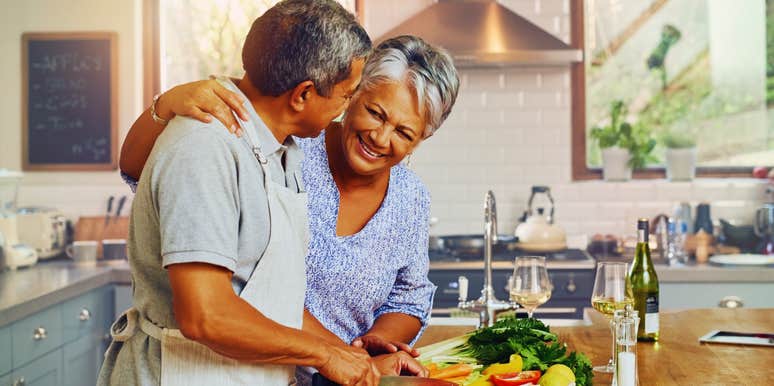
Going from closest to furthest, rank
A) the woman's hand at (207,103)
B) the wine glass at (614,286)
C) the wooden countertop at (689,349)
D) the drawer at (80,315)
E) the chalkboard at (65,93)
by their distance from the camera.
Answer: the woman's hand at (207,103) < the wooden countertop at (689,349) < the wine glass at (614,286) < the drawer at (80,315) < the chalkboard at (65,93)

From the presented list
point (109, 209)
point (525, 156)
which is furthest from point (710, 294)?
point (109, 209)

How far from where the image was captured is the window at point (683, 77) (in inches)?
207

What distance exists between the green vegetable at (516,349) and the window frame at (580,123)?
3110 mm

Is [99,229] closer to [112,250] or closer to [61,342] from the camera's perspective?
[112,250]

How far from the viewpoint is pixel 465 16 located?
16.2ft

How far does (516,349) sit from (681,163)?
11.2ft

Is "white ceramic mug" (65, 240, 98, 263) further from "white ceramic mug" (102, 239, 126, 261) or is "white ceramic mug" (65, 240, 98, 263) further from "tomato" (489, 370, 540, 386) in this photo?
"tomato" (489, 370, 540, 386)

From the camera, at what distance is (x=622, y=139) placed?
517 centimetres

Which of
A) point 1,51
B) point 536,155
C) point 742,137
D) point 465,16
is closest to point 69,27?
point 1,51

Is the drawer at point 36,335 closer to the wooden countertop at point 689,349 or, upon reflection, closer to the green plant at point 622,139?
the wooden countertop at point 689,349

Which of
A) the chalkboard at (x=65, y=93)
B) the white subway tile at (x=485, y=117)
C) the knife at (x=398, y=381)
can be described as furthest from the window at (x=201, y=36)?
the knife at (x=398, y=381)

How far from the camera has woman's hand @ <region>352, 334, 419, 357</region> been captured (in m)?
2.04

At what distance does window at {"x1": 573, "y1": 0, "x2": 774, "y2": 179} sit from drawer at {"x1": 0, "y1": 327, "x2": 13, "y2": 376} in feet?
10.2

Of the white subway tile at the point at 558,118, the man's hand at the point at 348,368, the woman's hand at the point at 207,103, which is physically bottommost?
the man's hand at the point at 348,368
